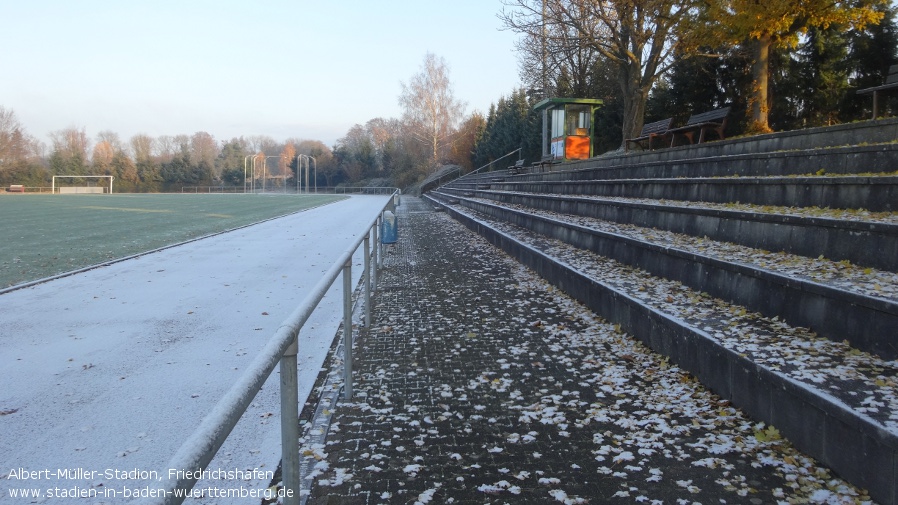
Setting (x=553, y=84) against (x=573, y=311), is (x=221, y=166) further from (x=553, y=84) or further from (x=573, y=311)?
(x=573, y=311)

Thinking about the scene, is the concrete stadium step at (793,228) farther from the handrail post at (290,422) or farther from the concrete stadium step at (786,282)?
the handrail post at (290,422)

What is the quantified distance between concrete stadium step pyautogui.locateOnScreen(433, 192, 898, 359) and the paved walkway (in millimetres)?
A: 869

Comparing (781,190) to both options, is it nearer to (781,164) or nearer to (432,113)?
(781,164)

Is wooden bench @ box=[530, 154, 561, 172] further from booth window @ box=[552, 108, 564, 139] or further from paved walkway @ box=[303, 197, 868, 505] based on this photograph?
paved walkway @ box=[303, 197, 868, 505]

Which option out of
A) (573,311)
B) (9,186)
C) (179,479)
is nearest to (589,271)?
(573,311)

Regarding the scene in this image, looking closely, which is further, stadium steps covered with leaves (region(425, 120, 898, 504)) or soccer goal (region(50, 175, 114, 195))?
soccer goal (region(50, 175, 114, 195))

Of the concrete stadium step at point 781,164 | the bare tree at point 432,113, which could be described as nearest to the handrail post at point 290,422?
the concrete stadium step at point 781,164

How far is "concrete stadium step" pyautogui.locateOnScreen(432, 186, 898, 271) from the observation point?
181 inches

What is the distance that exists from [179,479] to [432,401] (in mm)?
3324

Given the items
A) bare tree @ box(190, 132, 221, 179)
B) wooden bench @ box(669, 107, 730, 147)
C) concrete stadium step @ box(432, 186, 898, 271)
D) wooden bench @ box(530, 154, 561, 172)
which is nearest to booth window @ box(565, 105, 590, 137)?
wooden bench @ box(530, 154, 561, 172)

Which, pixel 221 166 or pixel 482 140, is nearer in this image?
pixel 482 140

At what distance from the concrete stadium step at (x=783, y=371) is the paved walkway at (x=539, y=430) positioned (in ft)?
0.39

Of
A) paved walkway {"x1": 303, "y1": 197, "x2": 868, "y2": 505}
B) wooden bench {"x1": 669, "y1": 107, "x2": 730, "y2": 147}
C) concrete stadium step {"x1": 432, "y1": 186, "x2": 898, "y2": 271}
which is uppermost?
wooden bench {"x1": 669, "y1": 107, "x2": 730, "y2": 147}

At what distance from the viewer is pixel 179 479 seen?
1201mm
